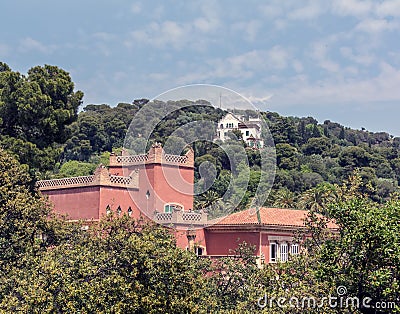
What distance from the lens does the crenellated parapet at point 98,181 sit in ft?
119

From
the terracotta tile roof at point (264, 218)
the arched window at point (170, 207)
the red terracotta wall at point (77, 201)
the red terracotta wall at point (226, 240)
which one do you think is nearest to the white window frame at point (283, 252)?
the terracotta tile roof at point (264, 218)

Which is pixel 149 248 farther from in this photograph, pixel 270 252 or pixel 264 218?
pixel 264 218

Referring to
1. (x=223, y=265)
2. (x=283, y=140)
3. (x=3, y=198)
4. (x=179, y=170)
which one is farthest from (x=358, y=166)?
(x=3, y=198)

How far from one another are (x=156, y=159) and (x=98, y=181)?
116 inches

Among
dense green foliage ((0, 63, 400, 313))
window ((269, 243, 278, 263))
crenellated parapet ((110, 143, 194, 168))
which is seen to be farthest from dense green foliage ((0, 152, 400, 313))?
crenellated parapet ((110, 143, 194, 168))

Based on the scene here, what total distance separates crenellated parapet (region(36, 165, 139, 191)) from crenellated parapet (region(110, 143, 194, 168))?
761 millimetres

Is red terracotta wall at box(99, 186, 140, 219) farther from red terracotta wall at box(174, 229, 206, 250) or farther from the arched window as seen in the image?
red terracotta wall at box(174, 229, 206, 250)

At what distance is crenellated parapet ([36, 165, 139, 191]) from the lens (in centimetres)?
3634

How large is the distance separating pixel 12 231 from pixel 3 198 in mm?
1258

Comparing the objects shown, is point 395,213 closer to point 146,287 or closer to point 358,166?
point 146,287

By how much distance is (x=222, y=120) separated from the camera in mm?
32188

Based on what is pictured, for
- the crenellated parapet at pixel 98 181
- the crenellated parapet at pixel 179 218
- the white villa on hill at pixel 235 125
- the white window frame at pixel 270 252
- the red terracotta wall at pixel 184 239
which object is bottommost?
the white window frame at pixel 270 252

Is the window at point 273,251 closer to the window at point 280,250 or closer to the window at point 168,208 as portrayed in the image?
the window at point 280,250

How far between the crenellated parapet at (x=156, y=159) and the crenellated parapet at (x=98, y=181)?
2.50ft
